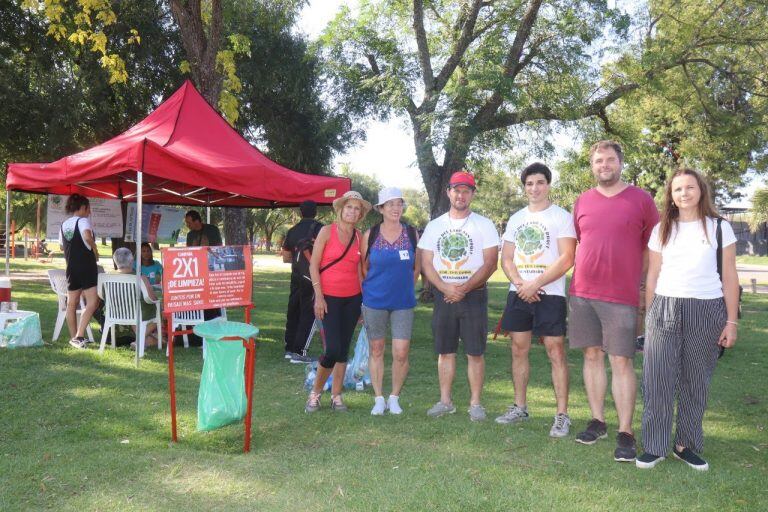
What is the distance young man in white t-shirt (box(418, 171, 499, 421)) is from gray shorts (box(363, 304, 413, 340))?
0.22m

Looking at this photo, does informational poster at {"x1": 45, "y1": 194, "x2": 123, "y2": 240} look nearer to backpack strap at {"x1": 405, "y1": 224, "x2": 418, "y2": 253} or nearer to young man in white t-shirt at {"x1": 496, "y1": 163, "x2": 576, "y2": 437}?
backpack strap at {"x1": 405, "y1": 224, "x2": 418, "y2": 253}

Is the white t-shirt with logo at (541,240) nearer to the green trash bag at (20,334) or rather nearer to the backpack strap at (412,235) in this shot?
the backpack strap at (412,235)

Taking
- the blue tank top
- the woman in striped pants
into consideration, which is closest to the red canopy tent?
the blue tank top

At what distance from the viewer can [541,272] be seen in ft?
15.0

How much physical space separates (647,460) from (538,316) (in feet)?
3.78

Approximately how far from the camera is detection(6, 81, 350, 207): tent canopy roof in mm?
6668

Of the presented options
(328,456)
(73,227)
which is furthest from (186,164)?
(328,456)

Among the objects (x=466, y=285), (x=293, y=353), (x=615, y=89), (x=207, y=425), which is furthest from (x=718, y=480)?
(x=615, y=89)

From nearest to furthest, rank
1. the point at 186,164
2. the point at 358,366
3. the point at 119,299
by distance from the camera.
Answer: the point at 358,366 → the point at 186,164 → the point at 119,299

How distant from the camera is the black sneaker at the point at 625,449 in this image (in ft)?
13.4

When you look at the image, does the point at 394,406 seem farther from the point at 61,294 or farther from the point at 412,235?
the point at 61,294

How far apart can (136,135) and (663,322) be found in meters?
6.06

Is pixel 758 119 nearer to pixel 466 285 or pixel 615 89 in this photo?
pixel 615 89

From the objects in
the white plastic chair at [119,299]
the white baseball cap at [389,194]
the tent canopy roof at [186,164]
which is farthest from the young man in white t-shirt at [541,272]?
the white plastic chair at [119,299]
